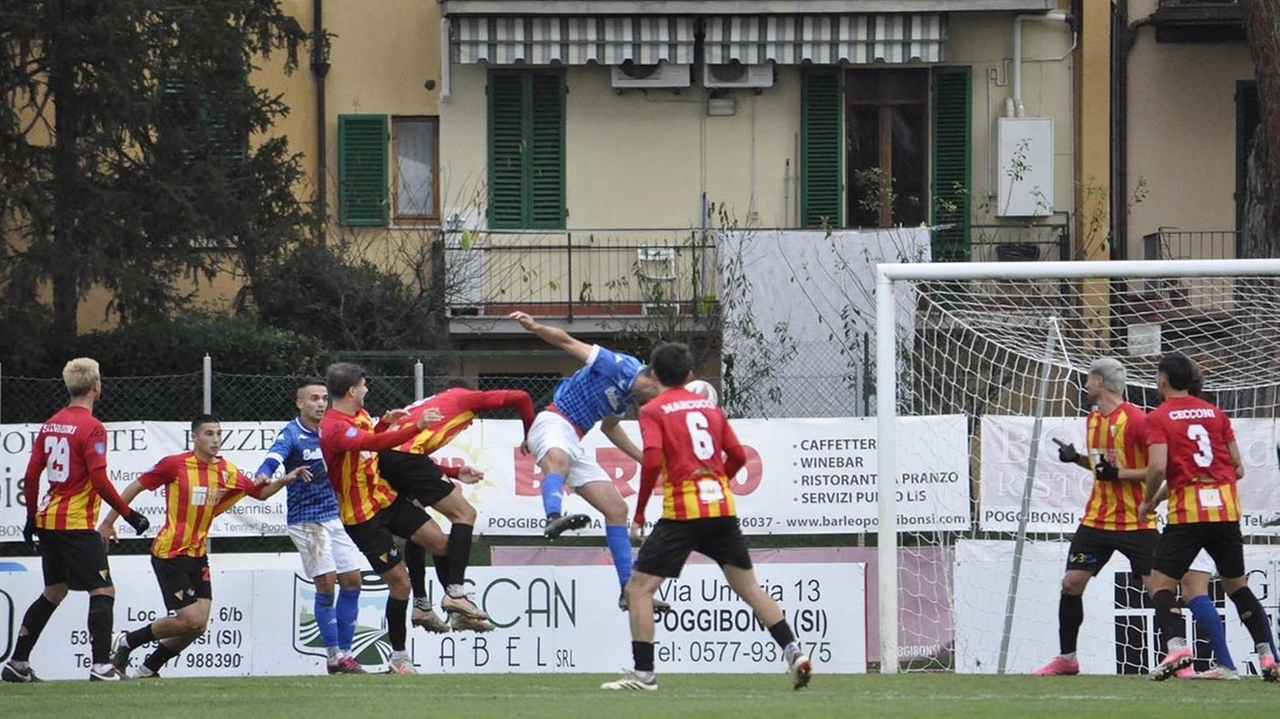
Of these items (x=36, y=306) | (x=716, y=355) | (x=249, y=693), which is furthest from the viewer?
(x=716, y=355)

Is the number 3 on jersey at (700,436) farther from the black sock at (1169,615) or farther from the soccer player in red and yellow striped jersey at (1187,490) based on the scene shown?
the black sock at (1169,615)

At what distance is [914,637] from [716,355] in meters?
6.79

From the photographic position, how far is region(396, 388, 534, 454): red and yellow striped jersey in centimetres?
1243

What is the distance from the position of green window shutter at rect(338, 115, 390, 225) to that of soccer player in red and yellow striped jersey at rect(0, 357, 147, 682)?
12.0 meters

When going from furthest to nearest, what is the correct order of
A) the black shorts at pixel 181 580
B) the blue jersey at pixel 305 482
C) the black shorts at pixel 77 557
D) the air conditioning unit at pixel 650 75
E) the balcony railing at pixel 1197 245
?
the balcony railing at pixel 1197 245 → the air conditioning unit at pixel 650 75 → the blue jersey at pixel 305 482 → the black shorts at pixel 181 580 → the black shorts at pixel 77 557

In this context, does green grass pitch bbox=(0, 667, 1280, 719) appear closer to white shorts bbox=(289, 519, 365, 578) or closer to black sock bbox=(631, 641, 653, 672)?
black sock bbox=(631, 641, 653, 672)

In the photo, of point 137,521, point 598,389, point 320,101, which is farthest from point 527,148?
point 598,389

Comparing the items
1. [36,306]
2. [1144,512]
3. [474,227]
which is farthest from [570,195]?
[1144,512]

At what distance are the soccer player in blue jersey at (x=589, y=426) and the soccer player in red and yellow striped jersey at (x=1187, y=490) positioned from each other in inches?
129

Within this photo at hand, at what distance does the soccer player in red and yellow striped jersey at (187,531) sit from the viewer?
13.8m

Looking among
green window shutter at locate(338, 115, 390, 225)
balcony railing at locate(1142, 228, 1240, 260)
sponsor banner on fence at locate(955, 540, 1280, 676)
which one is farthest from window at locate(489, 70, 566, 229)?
sponsor banner on fence at locate(955, 540, 1280, 676)

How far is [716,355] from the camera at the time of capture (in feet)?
76.8

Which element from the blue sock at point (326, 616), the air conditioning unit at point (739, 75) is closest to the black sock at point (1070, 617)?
the blue sock at point (326, 616)

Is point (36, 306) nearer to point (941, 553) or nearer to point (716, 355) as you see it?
point (716, 355)
